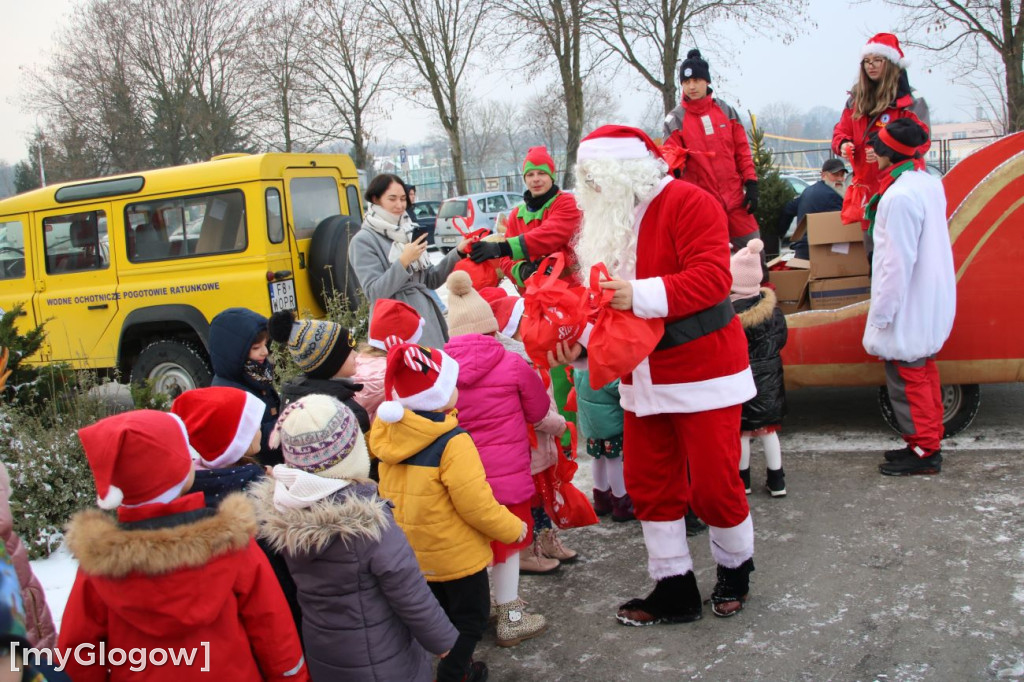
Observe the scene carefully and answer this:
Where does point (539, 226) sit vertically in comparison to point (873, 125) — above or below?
below

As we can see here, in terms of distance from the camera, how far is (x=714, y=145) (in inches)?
241

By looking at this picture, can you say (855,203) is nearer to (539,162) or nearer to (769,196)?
(539,162)

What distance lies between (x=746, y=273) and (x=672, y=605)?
1.95 m

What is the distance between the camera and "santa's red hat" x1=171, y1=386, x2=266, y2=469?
2811 millimetres

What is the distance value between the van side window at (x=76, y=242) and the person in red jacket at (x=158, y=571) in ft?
22.6

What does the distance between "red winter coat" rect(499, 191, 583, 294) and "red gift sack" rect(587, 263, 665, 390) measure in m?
1.53

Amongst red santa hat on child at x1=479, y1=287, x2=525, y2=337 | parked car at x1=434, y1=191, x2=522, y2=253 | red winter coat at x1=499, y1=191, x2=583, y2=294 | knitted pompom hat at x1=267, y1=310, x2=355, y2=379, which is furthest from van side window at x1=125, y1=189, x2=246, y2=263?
parked car at x1=434, y1=191, x2=522, y2=253

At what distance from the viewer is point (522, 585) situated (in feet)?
13.6

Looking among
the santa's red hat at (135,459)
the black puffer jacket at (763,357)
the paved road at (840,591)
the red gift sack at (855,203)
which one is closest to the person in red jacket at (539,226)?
the black puffer jacket at (763,357)

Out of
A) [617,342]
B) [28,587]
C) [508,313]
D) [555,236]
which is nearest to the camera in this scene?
[28,587]

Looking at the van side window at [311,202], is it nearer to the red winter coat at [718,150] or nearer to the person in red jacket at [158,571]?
the red winter coat at [718,150]

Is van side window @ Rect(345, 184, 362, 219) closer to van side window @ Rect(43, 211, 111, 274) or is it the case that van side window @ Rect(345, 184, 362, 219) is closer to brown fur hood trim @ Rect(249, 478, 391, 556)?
van side window @ Rect(43, 211, 111, 274)

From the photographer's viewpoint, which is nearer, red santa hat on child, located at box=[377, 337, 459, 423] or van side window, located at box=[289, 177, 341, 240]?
red santa hat on child, located at box=[377, 337, 459, 423]

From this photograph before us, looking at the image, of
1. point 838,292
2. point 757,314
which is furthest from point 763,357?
point 838,292
